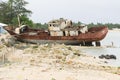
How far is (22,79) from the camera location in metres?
16.0

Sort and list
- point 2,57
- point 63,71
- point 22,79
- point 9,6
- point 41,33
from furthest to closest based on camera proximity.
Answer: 1. point 9,6
2. point 41,33
3. point 2,57
4. point 63,71
5. point 22,79

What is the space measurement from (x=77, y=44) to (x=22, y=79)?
35.3m

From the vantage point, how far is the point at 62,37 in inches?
1994

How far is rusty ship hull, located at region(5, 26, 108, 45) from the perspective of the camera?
163 ft

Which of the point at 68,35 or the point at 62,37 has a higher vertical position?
the point at 68,35

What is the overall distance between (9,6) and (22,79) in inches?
3033

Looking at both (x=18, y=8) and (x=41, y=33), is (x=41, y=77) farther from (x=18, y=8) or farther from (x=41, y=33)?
(x=18, y=8)

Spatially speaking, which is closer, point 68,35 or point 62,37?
point 62,37

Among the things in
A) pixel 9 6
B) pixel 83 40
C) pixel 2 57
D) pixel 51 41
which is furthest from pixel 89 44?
pixel 9 6

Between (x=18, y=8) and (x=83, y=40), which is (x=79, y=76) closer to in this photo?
(x=83, y=40)

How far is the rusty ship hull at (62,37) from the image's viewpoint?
163 ft

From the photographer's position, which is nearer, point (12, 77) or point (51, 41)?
point (12, 77)

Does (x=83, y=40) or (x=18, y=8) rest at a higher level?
(x=18, y=8)

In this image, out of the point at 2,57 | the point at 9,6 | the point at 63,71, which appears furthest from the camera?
the point at 9,6
